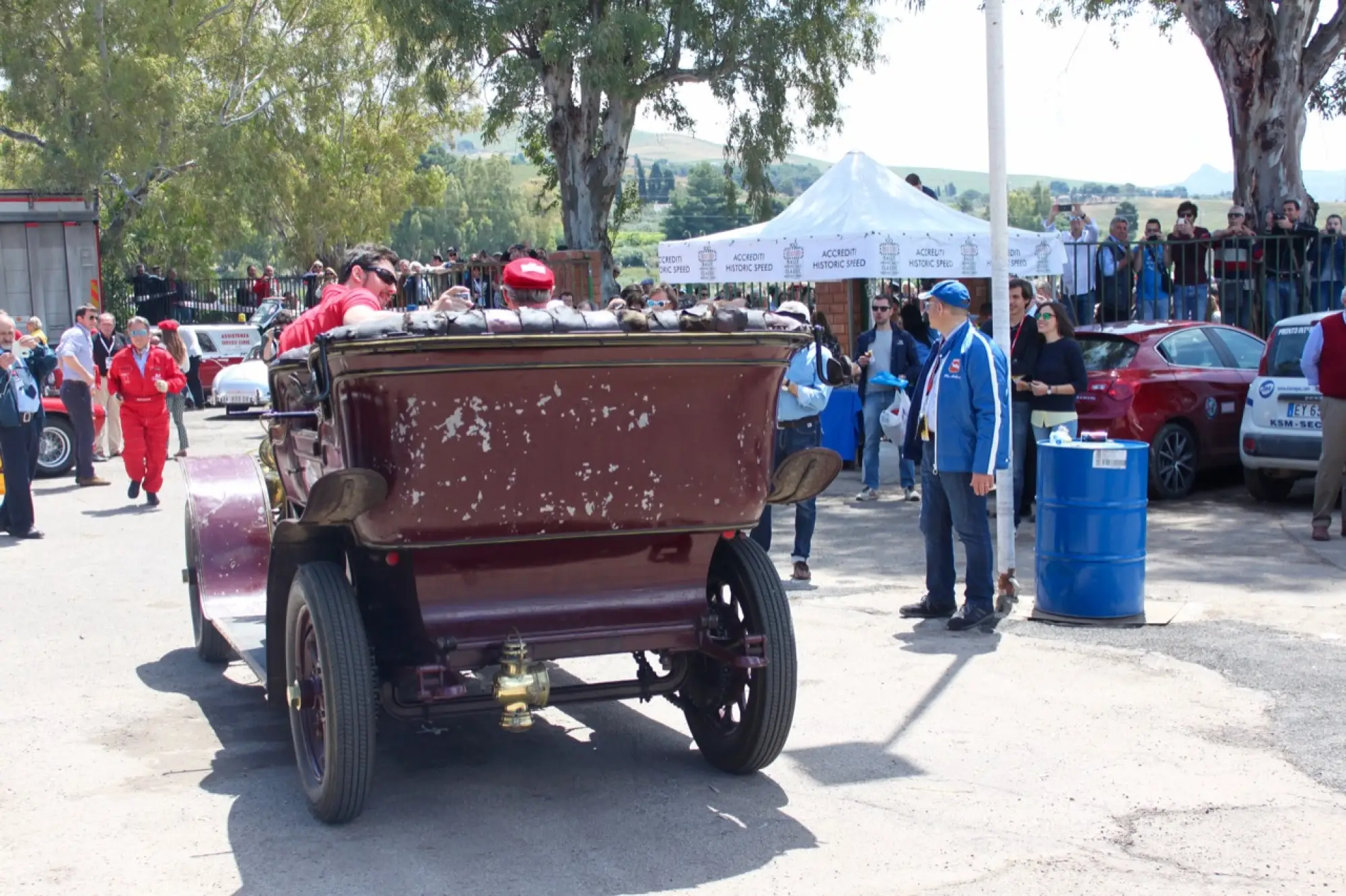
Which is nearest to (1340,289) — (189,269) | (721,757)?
(721,757)

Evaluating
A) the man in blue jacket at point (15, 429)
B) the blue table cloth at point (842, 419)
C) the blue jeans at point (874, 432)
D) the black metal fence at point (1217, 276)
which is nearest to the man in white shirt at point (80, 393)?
the man in blue jacket at point (15, 429)

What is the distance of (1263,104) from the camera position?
18.8 metres

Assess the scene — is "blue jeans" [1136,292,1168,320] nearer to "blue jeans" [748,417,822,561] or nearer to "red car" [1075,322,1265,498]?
"red car" [1075,322,1265,498]

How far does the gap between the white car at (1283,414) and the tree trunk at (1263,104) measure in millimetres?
7382

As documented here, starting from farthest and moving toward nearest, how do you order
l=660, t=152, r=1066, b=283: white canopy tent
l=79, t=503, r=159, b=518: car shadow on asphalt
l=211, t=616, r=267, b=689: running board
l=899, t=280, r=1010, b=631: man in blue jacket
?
l=660, t=152, r=1066, b=283: white canopy tent, l=79, t=503, r=159, b=518: car shadow on asphalt, l=899, t=280, r=1010, b=631: man in blue jacket, l=211, t=616, r=267, b=689: running board

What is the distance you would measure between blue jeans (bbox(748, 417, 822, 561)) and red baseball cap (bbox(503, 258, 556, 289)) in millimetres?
3410

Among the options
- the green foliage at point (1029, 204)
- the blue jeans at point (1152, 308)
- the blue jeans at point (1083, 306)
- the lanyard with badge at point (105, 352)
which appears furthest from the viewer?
the green foliage at point (1029, 204)

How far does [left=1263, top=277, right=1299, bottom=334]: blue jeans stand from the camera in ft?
54.0

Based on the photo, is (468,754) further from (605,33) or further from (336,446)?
(605,33)

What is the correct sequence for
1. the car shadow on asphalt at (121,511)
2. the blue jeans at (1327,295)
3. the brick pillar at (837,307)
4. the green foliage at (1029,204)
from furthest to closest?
the green foliage at (1029,204) < the brick pillar at (837,307) < the blue jeans at (1327,295) < the car shadow on asphalt at (121,511)

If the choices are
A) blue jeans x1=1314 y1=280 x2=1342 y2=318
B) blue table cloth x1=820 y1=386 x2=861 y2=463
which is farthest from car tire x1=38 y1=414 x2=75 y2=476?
blue jeans x1=1314 y1=280 x2=1342 y2=318

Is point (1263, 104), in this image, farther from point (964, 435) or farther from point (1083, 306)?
point (964, 435)

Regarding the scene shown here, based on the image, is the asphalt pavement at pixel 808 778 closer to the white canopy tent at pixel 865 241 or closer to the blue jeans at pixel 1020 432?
the blue jeans at pixel 1020 432

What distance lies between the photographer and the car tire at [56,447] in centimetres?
1689
